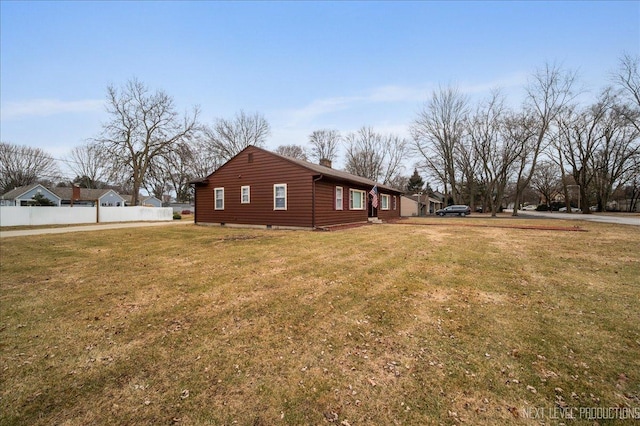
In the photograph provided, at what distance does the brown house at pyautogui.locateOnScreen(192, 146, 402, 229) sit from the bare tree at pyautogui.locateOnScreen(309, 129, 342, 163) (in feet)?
103

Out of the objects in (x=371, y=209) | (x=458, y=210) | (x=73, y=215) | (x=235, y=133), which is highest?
(x=235, y=133)

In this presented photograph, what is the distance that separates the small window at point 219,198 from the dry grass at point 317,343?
37.0 feet

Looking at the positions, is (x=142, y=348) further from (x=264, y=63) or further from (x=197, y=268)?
(x=264, y=63)

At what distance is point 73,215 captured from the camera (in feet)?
70.8

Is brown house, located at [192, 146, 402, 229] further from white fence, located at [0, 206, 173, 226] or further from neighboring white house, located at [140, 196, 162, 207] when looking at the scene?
neighboring white house, located at [140, 196, 162, 207]

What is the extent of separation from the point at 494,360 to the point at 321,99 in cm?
2417

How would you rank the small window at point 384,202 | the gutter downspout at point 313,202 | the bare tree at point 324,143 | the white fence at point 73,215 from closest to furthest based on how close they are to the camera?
the gutter downspout at point 313,202
the white fence at point 73,215
the small window at point 384,202
the bare tree at point 324,143

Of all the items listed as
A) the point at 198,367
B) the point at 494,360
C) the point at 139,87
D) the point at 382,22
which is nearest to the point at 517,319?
the point at 494,360

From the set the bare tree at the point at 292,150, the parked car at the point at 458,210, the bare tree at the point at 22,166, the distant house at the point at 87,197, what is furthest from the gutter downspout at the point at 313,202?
the bare tree at the point at 22,166

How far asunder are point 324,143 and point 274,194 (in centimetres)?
3569

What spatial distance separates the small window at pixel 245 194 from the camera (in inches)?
640

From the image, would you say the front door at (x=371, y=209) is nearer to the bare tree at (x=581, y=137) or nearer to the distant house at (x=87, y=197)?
the bare tree at (x=581, y=137)

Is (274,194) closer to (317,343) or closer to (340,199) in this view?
(340,199)

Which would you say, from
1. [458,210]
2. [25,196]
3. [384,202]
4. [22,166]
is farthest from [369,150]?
[22,166]
